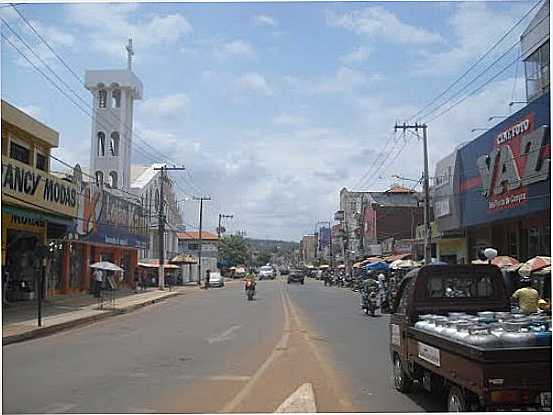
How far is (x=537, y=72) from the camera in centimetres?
3058

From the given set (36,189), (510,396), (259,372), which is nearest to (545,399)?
(510,396)

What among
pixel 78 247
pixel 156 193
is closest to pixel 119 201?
pixel 78 247

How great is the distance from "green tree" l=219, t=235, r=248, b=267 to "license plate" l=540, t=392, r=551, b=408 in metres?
120

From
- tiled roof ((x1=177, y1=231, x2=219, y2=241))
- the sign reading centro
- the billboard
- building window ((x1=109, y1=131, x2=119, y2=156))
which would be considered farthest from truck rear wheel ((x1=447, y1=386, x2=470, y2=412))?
tiled roof ((x1=177, y1=231, x2=219, y2=241))

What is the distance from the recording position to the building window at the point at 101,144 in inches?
2419

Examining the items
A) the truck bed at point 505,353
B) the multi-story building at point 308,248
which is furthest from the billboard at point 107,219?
the multi-story building at point 308,248

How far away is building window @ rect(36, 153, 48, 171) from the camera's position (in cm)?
3045

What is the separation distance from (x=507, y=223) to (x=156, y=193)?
49.5 metres

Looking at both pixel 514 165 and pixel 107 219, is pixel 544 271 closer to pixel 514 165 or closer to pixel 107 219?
pixel 514 165

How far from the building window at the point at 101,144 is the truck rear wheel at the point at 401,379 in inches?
2124

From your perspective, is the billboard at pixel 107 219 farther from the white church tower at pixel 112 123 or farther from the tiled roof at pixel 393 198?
the tiled roof at pixel 393 198

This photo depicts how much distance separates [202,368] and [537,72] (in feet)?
76.2

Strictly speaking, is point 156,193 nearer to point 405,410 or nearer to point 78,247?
point 78,247

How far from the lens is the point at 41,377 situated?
1226 centimetres
